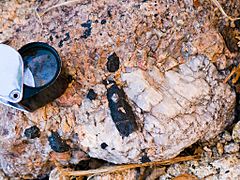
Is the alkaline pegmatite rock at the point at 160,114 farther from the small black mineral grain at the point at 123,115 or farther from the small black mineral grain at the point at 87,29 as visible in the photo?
the small black mineral grain at the point at 87,29

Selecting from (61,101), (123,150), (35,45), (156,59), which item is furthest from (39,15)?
(123,150)

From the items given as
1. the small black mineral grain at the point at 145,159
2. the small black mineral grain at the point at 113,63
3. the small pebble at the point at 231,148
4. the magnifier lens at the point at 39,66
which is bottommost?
the small pebble at the point at 231,148

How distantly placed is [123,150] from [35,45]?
409 mm

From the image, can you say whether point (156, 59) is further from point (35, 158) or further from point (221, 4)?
point (35, 158)

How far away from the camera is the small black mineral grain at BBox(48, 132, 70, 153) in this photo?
1.47m

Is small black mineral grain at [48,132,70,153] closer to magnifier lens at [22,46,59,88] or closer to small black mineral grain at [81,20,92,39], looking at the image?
magnifier lens at [22,46,59,88]

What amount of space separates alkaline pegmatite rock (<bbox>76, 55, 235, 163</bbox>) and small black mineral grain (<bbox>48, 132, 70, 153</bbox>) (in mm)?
65

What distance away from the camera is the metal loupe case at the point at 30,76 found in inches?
54.1

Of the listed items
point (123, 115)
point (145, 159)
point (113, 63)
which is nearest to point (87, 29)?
point (113, 63)

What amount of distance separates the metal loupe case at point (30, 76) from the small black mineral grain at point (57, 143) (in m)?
0.11

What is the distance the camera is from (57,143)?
148cm

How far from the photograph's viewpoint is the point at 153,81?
1435mm

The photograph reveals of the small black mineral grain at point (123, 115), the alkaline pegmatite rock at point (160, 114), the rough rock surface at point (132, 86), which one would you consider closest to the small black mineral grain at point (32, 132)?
the rough rock surface at point (132, 86)

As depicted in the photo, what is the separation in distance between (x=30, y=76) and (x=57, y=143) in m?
0.23
